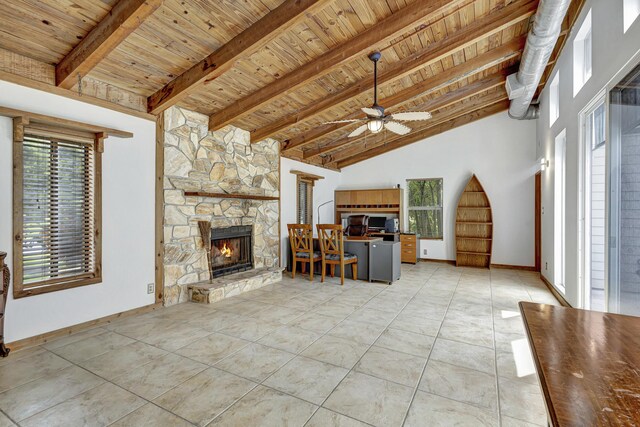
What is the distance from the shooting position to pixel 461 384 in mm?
2129

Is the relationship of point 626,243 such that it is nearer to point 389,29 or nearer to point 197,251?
point 389,29

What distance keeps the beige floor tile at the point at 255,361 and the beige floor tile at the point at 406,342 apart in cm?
91

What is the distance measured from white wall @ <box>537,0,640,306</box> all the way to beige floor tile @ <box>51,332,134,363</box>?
188 inches

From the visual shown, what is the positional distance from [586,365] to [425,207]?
22.6ft

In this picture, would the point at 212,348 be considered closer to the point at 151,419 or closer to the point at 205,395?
the point at 205,395

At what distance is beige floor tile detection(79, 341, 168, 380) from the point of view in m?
2.32

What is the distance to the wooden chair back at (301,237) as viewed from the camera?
5266 mm

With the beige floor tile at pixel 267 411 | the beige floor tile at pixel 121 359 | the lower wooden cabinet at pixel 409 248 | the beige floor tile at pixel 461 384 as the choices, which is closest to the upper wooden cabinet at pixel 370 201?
the lower wooden cabinet at pixel 409 248

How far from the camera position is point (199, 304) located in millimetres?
4012

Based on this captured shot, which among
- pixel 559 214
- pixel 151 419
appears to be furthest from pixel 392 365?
pixel 559 214

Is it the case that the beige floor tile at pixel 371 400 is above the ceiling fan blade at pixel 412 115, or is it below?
below

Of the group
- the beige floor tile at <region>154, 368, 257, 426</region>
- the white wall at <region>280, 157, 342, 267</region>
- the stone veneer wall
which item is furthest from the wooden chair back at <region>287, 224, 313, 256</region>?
the beige floor tile at <region>154, 368, 257, 426</region>

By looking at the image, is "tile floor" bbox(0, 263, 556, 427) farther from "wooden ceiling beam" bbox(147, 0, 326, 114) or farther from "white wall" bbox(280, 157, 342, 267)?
"wooden ceiling beam" bbox(147, 0, 326, 114)

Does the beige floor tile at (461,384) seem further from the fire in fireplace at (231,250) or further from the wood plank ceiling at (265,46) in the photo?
the fire in fireplace at (231,250)
